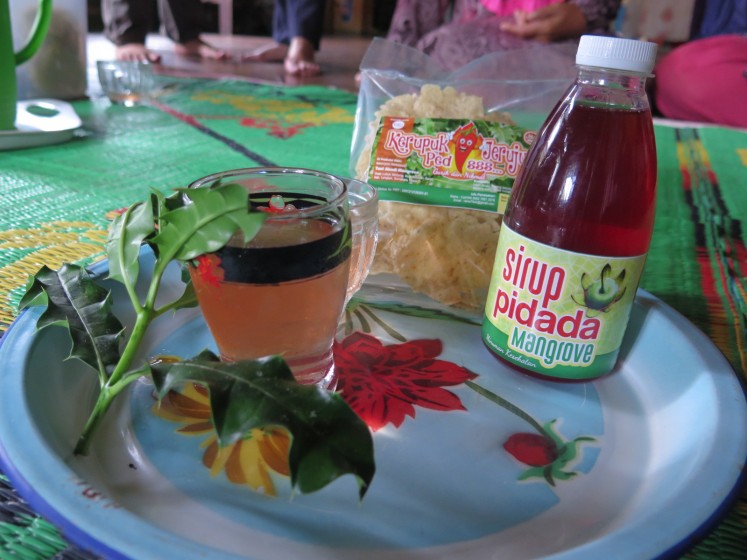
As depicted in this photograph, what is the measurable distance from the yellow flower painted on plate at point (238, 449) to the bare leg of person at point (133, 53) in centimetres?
161

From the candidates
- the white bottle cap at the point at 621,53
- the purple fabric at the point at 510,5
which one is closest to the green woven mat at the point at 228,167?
the white bottle cap at the point at 621,53

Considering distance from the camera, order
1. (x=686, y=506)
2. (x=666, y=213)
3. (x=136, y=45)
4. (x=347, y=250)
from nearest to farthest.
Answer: (x=686, y=506) → (x=347, y=250) → (x=666, y=213) → (x=136, y=45)

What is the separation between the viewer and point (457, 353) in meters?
0.43

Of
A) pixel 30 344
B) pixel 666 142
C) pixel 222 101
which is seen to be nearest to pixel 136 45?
pixel 222 101

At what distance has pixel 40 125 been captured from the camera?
90 cm

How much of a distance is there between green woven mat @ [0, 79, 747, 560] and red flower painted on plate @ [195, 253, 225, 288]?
131 millimetres

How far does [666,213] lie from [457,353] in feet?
1.59

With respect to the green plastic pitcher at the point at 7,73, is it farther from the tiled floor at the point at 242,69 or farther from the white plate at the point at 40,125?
the tiled floor at the point at 242,69

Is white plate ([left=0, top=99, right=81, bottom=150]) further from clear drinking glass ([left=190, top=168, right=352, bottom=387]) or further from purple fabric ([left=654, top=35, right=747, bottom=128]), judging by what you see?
purple fabric ([left=654, top=35, right=747, bottom=128])

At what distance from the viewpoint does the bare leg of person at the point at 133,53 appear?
1714 mm

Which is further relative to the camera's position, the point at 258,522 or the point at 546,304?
the point at 546,304

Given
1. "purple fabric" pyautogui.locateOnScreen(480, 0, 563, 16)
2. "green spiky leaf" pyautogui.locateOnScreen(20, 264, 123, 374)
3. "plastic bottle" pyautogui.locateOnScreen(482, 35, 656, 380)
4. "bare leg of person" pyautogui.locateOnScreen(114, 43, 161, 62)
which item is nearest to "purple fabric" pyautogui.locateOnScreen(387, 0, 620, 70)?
"purple fabric" pyautogui.locateOnScreen(480, 0, 563, 16)

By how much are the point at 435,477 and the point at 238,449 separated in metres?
0.10

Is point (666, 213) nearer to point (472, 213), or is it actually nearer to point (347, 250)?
point (472, 213)
